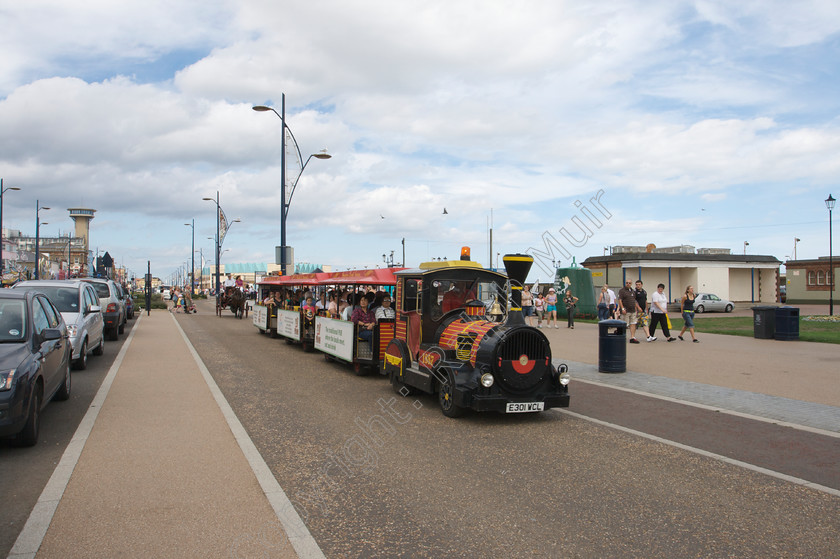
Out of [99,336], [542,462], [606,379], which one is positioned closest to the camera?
[542,462]

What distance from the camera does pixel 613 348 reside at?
11898 mm

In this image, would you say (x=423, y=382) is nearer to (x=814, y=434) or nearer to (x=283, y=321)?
(x=814, y=434)

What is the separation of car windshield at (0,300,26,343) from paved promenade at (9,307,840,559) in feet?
4.28

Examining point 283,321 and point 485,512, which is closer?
point 485,512

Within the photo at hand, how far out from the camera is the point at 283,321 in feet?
59.6

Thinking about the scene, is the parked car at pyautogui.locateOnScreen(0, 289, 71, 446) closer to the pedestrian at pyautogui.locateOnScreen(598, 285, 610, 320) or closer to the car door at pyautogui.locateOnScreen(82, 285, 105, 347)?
the car door at pyautogui.locateOnScreen(82, 285, 105, 347)

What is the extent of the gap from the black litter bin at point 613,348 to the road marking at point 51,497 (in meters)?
8.98

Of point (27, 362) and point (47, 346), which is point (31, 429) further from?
point (47, 346)

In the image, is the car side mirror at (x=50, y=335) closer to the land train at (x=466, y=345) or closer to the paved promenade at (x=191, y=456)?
the paved promenade at (x=191, y=456)

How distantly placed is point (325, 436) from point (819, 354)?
12884 mm

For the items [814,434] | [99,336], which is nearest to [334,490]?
[814,434]

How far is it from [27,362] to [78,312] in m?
6.77

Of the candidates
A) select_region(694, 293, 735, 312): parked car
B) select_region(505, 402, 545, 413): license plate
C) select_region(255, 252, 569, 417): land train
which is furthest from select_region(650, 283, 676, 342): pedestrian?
select_region(694, 293, 735, 312): parked car

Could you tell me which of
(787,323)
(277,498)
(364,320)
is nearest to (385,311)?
(364,320)
